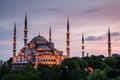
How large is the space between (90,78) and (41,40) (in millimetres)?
73419

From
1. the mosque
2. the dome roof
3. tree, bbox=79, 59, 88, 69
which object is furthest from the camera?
the dome roof

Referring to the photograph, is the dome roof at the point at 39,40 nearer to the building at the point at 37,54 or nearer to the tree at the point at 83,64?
the building at the point at 37,54

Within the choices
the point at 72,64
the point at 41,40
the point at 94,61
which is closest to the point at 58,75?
the point at 72,64

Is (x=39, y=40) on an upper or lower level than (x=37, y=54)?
upper

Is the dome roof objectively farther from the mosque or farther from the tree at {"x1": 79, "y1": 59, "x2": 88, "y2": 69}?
the tree at {"x1": 79, "y1": 59, "x2": 88, "y2": 69}

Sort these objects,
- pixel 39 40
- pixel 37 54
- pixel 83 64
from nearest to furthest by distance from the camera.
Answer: pixel 83 64, pixel 37 54, pixel 39 40

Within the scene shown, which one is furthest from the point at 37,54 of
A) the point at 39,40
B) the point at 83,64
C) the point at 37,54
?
the point at 83,64

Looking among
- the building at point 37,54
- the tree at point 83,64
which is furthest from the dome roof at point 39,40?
the tree at point 83,64

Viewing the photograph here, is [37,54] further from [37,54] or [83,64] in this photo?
[83,64]

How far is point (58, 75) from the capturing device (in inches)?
2918

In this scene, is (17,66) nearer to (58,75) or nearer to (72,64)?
(72,64)

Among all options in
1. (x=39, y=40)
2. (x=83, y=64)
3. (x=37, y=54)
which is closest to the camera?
(x=83, y=64)

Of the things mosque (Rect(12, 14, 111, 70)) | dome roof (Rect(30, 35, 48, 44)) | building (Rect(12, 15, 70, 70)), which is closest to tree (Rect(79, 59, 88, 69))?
mosque (Rect(12, 14, 111, 70))

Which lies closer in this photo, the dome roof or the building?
the building
